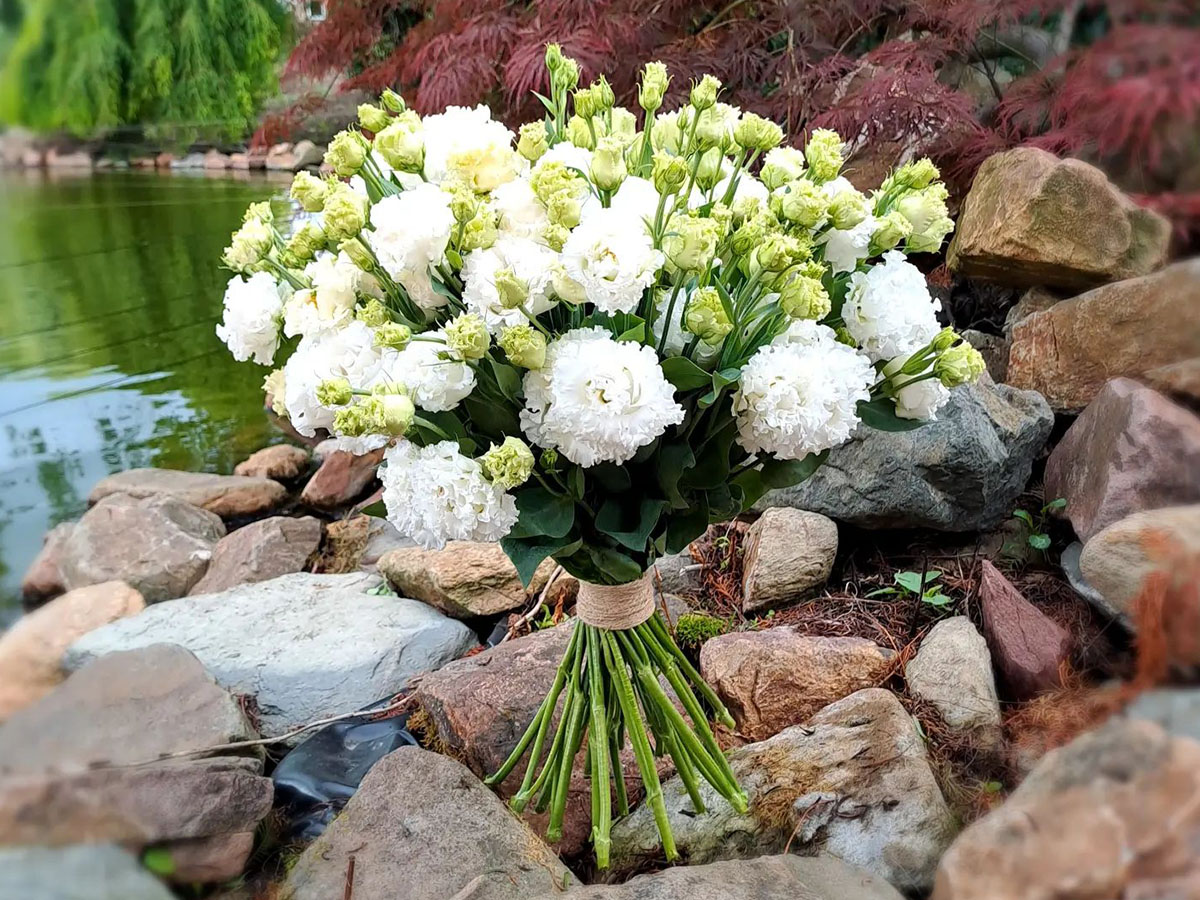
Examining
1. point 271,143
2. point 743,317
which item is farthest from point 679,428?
point 271,143

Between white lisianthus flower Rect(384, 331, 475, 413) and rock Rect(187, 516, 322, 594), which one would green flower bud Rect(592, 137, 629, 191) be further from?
rock Rect(187, 516, 322, 594)

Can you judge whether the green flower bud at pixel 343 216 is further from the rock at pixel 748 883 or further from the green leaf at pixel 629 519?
the rock at pixel 748 883

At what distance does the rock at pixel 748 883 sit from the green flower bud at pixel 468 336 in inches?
24.4

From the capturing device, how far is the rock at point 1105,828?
33 cm

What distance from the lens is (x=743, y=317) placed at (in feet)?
2.72

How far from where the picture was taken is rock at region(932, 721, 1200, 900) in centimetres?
33

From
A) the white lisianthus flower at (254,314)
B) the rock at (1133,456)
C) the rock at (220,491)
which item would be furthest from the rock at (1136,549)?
the rock at (220,491)

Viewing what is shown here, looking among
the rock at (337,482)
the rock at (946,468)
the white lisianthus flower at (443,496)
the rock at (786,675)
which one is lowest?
the rock at (337,482)

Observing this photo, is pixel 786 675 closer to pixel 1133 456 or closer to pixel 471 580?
pixel 471 580

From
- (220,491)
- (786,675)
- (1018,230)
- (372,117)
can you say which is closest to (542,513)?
(372,117)

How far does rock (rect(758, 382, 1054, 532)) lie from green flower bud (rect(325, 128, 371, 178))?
4.30ft

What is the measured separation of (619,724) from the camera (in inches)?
46.1

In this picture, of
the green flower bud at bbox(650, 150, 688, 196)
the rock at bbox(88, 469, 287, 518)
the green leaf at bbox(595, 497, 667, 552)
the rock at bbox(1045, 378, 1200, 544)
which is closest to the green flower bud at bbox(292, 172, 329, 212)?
the green flower bud at bbox(650, 150, 688, 196)

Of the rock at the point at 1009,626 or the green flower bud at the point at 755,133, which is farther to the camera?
the rock at the point at 1009,626
